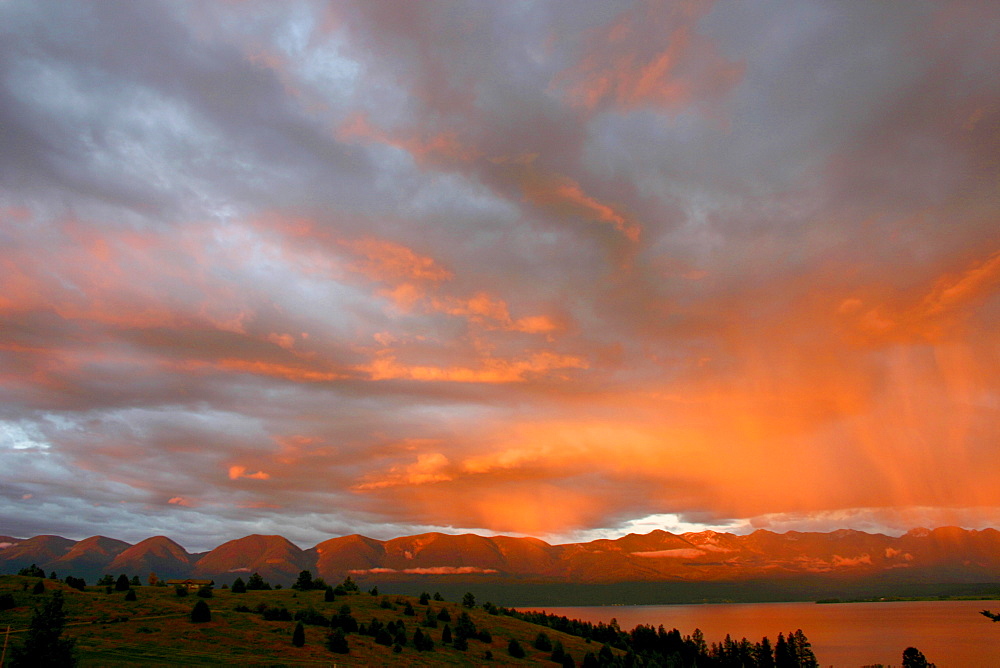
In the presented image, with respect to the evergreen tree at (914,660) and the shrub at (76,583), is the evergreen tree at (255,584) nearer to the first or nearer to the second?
the shrub at (76,583)

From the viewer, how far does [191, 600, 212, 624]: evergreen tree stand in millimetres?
81688

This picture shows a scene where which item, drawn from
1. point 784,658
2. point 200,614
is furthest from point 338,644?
point 784,658

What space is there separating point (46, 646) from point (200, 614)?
4714 centimetres

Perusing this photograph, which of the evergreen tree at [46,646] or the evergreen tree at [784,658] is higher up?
the evergreen tree at [46,646]

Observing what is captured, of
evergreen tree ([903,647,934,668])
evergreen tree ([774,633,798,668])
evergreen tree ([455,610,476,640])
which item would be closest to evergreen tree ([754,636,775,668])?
evergreen tree ([774,633,798,668])

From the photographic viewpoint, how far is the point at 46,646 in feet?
132

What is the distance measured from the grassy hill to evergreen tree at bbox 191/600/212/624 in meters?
0.83

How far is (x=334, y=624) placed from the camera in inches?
3706

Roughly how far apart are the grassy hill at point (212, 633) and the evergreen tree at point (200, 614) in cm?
83

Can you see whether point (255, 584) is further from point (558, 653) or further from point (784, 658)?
point (784, 658)

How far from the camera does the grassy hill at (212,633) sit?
65.0m

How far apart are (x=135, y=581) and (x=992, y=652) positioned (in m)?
264

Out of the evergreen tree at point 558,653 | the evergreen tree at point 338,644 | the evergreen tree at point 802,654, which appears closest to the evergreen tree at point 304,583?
the evergreen tree at point 338,644

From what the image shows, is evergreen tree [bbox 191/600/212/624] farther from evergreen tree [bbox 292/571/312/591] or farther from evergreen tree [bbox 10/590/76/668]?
evergreen tree [bbox 292/571/312/591]
